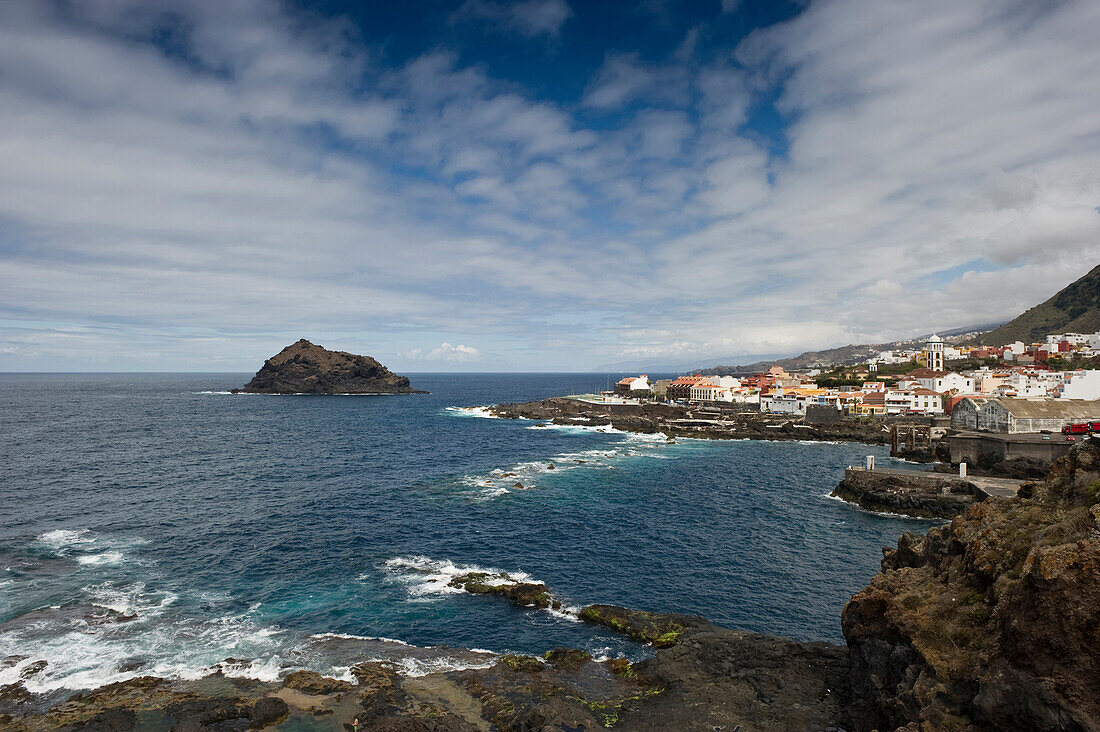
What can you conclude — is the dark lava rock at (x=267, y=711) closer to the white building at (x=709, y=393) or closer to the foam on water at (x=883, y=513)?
the foam on water at (x=883, y=513)

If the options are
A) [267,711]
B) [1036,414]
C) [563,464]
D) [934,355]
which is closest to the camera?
[267,711]

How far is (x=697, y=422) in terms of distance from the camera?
4168 inches

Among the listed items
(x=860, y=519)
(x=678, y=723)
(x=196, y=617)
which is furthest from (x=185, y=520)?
(x=860, y=519)

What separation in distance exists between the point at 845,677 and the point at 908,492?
34.4 metres

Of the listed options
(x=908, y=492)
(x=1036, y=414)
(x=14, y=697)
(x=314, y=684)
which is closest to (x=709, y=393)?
(x=1036, y=414)

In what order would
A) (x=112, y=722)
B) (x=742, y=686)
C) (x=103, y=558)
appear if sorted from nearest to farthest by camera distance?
(x=112, y=722)
(x=742, y=686)
(x=103, y=558)

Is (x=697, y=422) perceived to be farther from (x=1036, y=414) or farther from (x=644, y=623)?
(x=644, y=623)

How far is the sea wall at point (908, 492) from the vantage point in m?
45.5

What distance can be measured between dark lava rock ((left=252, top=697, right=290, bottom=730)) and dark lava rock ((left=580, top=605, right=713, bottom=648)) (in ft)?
47.1

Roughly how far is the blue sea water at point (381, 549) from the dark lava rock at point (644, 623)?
92cm

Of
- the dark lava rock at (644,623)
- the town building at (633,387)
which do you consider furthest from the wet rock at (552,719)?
the town building at (633,387)

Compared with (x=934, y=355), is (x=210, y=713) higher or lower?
lower

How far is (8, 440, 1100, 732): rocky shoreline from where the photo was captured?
472 inches

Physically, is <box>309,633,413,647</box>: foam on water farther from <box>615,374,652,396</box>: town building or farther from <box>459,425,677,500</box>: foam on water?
<box>615,374,652,396</box>: town building
